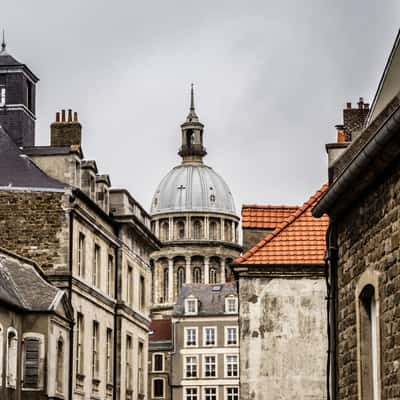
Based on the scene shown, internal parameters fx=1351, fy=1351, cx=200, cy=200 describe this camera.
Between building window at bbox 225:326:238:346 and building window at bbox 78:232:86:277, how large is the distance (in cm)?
7718

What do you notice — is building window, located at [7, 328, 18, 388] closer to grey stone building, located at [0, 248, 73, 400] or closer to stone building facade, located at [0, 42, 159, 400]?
grey stone building, located at [0, 248, 73, 400]

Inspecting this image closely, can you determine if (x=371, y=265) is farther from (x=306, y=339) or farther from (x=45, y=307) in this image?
(x=45, y=307)

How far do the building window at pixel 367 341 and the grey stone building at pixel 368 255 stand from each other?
0.01 m

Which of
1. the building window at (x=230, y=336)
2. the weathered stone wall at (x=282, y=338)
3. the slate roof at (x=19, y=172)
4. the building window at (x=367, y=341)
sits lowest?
the building window at (x=367, y=341)

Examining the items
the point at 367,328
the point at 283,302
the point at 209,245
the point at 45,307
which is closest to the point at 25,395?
the point at 45,307

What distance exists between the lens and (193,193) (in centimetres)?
15375

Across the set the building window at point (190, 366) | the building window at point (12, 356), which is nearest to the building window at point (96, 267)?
the building window at point (12, 356)

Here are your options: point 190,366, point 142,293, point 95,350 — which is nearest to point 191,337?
point 190,366

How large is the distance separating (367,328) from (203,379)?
106 m

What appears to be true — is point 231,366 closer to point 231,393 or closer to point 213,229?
point 231,393

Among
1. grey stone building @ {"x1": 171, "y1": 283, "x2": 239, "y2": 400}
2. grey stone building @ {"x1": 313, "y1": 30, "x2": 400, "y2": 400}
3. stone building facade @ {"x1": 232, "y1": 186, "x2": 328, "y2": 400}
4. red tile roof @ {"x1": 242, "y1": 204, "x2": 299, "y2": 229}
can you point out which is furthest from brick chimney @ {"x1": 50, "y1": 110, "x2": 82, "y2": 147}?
grey stone building @ {"x1": 171, "y1": 283, "x2": 239, "y2": 400}

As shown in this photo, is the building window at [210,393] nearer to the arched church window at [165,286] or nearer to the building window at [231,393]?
the building window at [231,393]

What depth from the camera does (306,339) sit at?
28.2 metres

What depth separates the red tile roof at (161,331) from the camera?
126m
